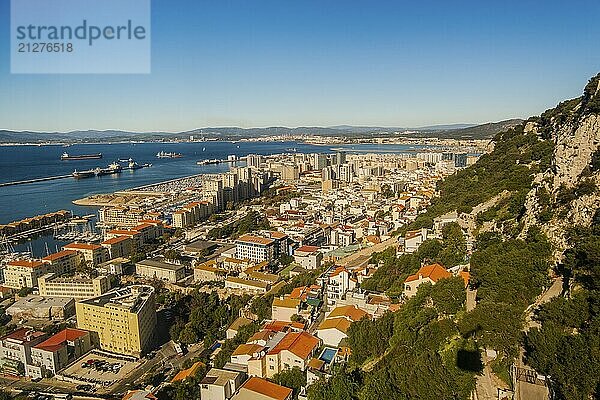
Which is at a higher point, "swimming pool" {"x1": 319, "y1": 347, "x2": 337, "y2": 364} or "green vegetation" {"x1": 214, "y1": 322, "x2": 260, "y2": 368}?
"swimming pool" {"x1": 319, "y1": 347, "x2": 337, "y2": 364}

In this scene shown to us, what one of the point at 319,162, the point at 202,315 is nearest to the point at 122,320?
the point at 202,315

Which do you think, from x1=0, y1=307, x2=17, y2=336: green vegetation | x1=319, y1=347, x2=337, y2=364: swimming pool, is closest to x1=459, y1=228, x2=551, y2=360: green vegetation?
x1=319, y1=347, x2=337, y2=364: swimming pool

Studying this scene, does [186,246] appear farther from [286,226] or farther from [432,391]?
[432,391]

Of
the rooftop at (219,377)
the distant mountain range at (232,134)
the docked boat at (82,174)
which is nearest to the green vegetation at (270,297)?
the rooftop at (219,377)

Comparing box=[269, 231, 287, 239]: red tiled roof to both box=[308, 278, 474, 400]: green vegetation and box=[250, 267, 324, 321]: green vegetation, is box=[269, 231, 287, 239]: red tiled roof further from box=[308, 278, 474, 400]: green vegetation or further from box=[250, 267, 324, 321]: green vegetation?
box=[308, 278, 474, 400]: green vegetation

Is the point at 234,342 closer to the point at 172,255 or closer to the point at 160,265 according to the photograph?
the point at 160,265

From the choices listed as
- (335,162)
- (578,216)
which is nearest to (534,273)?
(578,216)

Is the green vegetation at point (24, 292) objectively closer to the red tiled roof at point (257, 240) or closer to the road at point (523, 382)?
the red tiled roof at point (257, 240)
